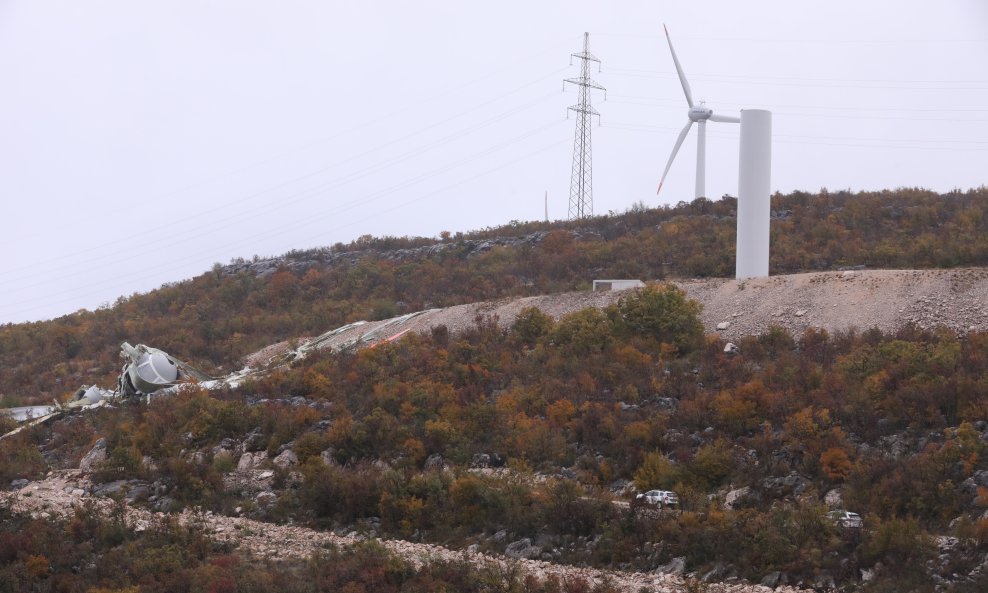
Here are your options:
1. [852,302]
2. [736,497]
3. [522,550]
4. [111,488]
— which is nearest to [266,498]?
[111,488]

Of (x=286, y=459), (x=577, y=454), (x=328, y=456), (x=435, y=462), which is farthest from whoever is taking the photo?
(x=286, y=459)

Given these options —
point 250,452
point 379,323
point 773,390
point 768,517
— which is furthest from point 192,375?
point 768,517

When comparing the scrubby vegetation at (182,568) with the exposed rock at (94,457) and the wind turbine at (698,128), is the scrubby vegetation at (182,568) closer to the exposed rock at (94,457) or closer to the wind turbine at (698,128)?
the exposed rock at (94,457)

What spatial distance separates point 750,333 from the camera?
99.0ft

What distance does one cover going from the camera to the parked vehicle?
17.2 meters

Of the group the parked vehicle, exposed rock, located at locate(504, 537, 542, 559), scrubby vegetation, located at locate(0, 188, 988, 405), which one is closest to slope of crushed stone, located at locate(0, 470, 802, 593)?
exposed rock, located at locate(504, 537, 542, 559)

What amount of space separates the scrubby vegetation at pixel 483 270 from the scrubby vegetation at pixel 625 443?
11833 mm

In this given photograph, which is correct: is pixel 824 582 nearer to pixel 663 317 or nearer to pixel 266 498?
pixel 266 498

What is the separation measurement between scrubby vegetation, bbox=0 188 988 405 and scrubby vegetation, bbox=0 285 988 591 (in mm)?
11833

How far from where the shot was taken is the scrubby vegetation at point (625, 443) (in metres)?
17.7

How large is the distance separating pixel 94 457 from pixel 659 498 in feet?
52.1

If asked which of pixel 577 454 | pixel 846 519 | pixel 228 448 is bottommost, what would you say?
pixel 228 448

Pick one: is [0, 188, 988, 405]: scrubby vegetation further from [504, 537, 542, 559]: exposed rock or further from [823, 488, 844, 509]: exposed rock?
[504, 537, 542, 559]: exposed rock

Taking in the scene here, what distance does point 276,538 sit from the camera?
2075cm
